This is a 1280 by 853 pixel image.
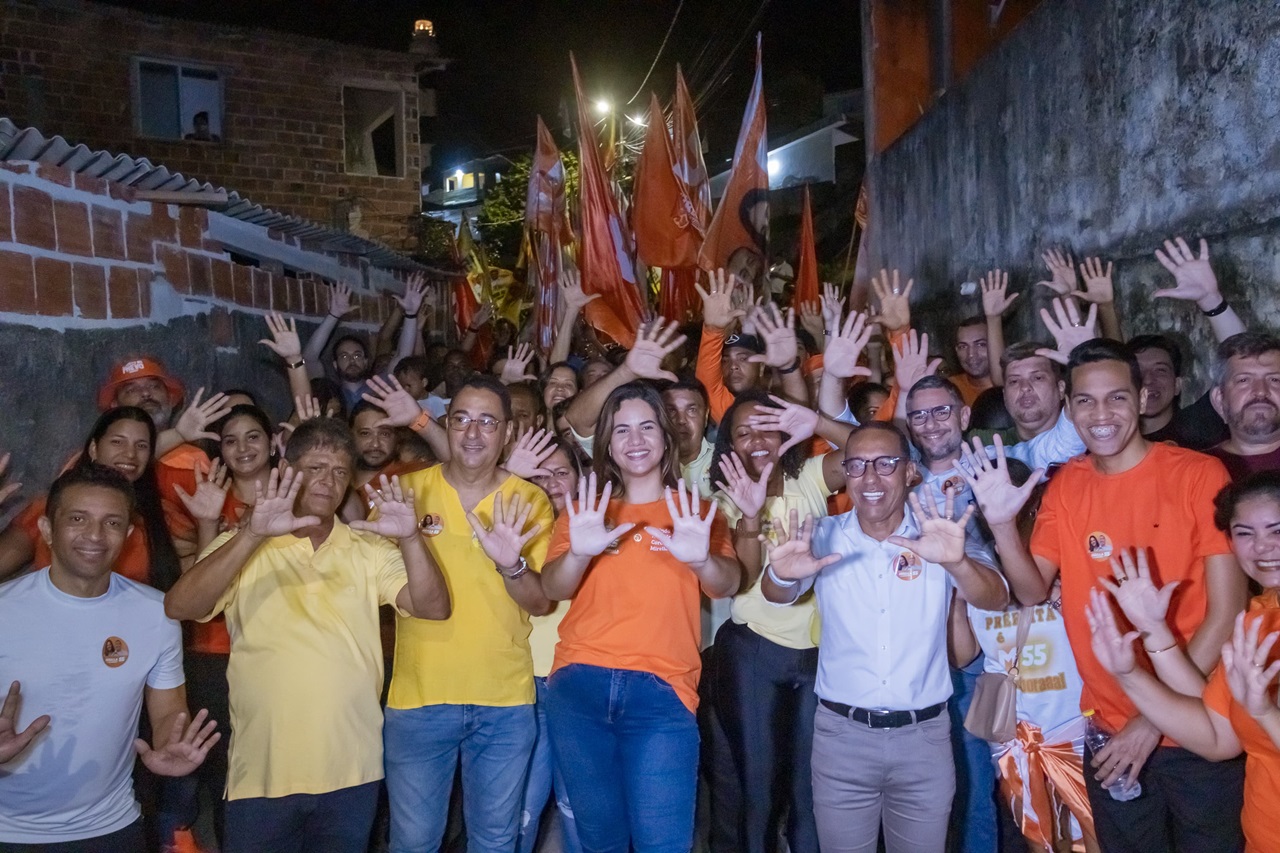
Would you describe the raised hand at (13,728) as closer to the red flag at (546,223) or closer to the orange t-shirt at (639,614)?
the orange t-shirt at (639,614)

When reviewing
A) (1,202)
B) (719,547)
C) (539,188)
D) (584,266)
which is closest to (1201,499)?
(719,547)

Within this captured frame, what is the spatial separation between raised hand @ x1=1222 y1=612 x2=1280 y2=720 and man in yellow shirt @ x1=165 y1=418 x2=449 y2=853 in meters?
2.26

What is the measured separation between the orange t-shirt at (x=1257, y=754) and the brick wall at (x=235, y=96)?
506 inches

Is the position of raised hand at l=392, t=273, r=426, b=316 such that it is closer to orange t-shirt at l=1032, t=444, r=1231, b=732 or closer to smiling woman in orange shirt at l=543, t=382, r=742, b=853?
smiling woman in orange shirt at l=543, t=382, r=742, b=853

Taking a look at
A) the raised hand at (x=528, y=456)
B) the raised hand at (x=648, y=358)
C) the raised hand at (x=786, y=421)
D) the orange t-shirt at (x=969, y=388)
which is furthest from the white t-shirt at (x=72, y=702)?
the orange t-shirt at (x=969, y=388)

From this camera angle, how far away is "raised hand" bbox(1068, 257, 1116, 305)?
4.68 m

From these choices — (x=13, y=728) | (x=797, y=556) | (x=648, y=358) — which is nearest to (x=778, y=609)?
(x=797, y=556)

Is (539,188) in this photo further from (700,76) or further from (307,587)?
(700,76)

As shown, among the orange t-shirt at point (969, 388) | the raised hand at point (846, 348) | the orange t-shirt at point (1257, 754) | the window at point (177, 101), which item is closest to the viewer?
the orange t-shirt at point (1257, 754)

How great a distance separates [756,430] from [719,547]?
0.66 meters

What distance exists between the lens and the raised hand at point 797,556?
3100 millimetres

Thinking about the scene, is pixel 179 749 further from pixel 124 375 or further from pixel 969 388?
pixel 969 388

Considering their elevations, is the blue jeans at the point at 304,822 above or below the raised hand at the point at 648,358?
below

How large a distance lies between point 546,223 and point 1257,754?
24.1 feet
